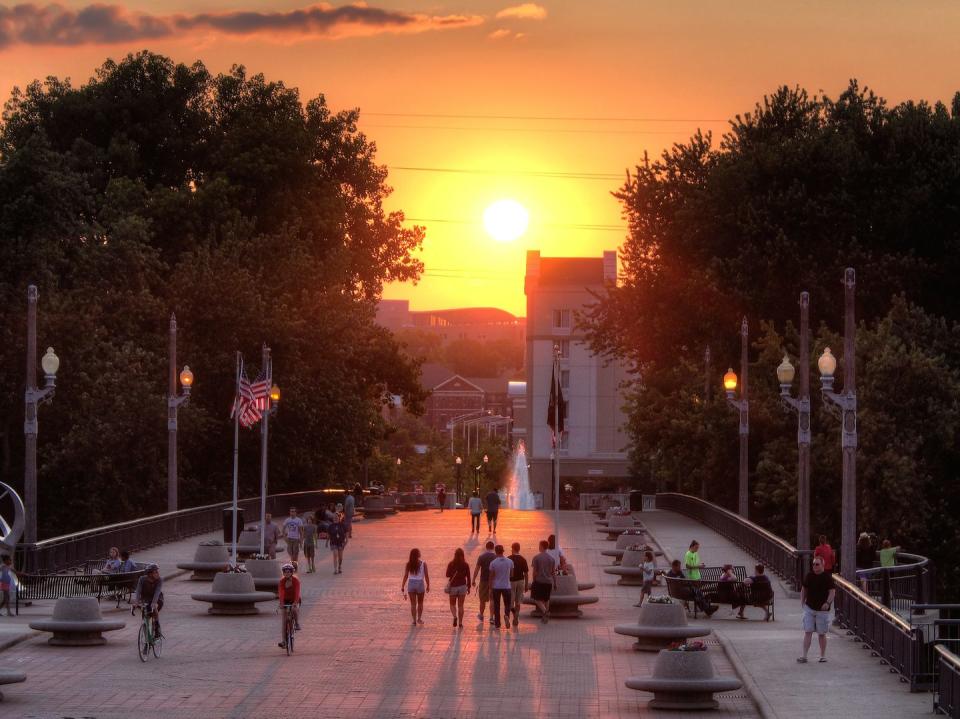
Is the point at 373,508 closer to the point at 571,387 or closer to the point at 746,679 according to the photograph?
the point at 746,679

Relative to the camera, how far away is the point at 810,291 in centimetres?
6906

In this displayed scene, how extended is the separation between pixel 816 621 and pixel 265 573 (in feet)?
51.8

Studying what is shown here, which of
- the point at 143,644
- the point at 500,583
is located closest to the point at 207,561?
the point at 500,583

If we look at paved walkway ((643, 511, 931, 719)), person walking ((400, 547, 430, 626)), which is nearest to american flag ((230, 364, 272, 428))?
person walking ((400, 547, 430, 626))

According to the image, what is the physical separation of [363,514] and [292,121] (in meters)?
24.7

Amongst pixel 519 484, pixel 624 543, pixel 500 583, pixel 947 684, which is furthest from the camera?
pixel 519 484

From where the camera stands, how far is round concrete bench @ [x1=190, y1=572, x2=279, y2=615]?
1357 inches

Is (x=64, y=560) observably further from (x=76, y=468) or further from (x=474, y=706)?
(x=76, y=468)

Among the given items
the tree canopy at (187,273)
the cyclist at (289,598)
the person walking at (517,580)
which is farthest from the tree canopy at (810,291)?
the cyclist at (289,598)

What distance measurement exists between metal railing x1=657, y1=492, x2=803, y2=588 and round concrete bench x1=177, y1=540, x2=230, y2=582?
13.3 m

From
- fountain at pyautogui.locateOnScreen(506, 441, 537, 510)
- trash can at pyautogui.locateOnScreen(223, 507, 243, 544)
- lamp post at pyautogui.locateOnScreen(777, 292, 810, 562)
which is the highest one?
lamp post at pyautogui.locateOnScreen(777, 292, 810, 562)

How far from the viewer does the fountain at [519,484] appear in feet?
463

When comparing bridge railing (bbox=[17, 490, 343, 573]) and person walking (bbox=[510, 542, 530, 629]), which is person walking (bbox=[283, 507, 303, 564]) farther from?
person walking (bbox=[510, 542, 530, 629])

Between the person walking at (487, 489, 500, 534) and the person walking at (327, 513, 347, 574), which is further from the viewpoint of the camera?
the person walking at (487, 489, 500, 534)
